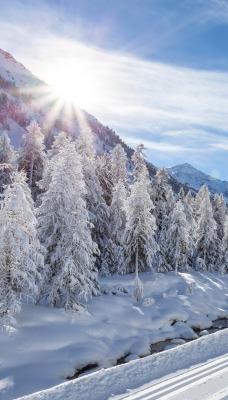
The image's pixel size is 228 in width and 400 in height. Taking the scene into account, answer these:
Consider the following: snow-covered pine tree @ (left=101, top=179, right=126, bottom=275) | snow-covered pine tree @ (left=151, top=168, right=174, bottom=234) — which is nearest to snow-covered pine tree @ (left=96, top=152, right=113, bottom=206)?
snow-covered pine tree @ (left=101, top=179, right=126, bottom=275)

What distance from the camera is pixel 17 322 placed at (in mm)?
23500

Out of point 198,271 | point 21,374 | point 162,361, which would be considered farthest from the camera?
point 198,271

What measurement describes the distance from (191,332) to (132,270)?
1162 centimetres

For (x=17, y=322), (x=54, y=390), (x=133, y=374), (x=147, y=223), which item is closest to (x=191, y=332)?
(x=147, y=223)

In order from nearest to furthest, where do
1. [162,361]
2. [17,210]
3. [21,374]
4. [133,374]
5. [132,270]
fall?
[133,374]
[162,361]
[21,374]
[17,210]
[132,270]

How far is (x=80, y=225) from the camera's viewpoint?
1062 inches

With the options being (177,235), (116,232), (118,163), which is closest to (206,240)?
(177,235)

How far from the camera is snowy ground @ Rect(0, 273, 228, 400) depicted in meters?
18.4

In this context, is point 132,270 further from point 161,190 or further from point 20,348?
point 20,348

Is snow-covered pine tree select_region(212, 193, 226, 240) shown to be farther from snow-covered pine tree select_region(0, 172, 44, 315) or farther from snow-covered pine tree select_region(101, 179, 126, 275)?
snow-covered pine tree select_region(0, 172, 44, 315)

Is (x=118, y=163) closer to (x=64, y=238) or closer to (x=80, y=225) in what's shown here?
(x=80, y=225)

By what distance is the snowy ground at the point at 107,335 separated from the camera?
18.4 m

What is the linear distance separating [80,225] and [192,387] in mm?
14671

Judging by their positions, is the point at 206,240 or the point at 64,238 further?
the point at 206,240
